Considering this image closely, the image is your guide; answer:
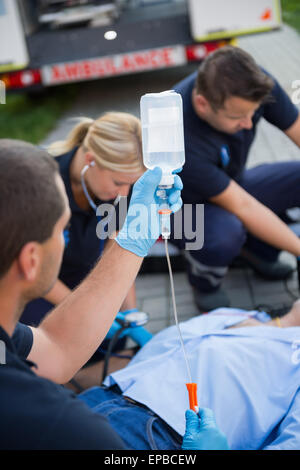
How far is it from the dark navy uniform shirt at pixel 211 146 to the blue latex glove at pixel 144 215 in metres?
1.07

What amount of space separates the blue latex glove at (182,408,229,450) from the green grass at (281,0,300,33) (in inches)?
351

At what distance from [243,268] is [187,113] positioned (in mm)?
1071

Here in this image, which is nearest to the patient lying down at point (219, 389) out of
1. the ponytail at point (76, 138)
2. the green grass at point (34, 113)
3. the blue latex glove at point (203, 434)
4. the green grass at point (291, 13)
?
the blue latex glove at point (203, 434)

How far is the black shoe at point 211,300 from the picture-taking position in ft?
9.78

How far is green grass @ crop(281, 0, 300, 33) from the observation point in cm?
974

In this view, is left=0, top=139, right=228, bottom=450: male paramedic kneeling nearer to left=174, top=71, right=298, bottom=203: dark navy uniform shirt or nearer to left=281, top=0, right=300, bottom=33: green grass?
left=174, top=71, right=298, bottom=203: dark navy uniform shirt

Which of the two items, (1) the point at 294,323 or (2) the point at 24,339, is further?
(1) the point at 294,323

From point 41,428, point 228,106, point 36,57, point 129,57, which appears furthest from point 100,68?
point 41,428

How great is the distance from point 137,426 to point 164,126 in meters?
0.92

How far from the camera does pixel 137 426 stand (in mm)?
1768

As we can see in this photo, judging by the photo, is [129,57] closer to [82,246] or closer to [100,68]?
[100,68]

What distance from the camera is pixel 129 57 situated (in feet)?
20.5

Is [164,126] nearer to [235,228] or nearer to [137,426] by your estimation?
[137,426]

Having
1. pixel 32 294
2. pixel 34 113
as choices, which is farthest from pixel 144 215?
pixel 34 113
